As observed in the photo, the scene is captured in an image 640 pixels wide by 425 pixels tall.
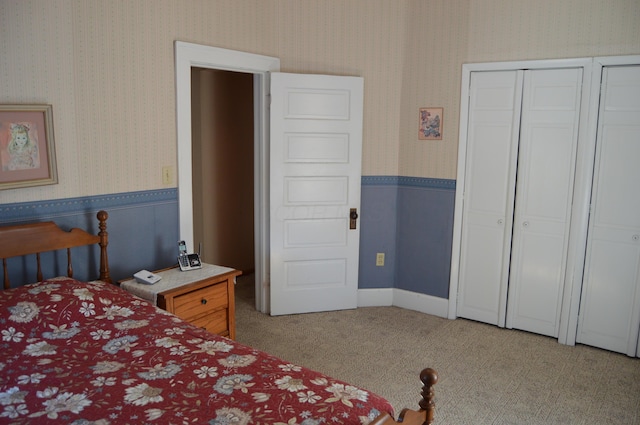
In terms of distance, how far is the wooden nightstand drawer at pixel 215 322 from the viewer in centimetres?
308

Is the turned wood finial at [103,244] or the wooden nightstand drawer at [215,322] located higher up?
the turned wood finial at [103,244]

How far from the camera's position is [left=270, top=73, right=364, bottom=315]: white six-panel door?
4.10 metres

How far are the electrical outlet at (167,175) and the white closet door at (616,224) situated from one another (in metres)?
2.92

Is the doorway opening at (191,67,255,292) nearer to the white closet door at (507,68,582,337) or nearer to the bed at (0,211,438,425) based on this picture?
the bed at (0,211,438,425)

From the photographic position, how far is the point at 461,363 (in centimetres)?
350

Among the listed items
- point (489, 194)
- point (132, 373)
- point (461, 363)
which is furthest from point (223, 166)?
point (132, 373)

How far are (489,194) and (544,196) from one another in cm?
40

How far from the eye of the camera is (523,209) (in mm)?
3934

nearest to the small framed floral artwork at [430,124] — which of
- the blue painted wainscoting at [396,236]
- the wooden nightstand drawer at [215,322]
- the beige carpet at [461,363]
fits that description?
the blue painted wainscoting at [396,236]

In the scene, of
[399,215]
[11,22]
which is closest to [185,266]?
[11,22]

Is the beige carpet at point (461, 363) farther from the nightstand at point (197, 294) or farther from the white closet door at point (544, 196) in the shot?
the nightstand at point (197, 294)

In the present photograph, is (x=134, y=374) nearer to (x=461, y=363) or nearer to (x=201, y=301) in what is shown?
(x=201, y=301)

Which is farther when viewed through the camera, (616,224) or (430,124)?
(430,124)

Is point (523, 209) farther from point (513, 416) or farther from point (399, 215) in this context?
point (513, 416)
